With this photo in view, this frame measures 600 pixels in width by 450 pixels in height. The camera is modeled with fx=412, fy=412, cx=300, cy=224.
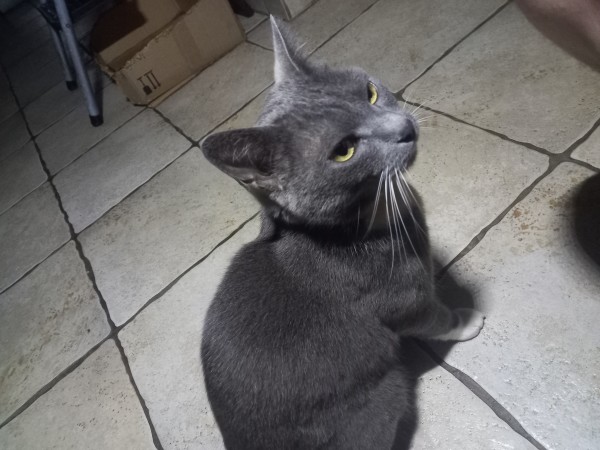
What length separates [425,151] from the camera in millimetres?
1226

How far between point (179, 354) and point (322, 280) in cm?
60

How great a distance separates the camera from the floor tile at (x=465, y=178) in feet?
3.42

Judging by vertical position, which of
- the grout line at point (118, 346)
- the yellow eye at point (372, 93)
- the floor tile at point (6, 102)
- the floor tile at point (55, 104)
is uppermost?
the yellow eye at point (372, 93)

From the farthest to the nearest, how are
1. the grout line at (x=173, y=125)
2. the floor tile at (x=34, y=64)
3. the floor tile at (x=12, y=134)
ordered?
the floor tile at (x=34, y=64)
the floor tile at (x=12, y=134)
the grout line at (x=173, y=125)

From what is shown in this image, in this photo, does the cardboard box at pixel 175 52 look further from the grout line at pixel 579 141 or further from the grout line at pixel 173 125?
the grout line at pixel 579 141

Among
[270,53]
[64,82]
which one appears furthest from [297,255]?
[64,82]

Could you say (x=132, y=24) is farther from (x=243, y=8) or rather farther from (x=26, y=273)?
(x=26, y=273)

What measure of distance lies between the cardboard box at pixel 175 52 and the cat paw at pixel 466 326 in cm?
160

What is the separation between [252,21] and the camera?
2.07m

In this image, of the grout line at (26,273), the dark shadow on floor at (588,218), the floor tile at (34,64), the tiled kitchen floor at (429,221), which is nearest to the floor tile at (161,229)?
the tiled kitchen floor at (429,221)

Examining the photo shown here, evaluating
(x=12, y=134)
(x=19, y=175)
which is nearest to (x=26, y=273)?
(x=19, y=175)

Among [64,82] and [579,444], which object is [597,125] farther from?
[64,82]

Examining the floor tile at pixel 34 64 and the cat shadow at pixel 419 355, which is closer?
the cat shadow at pixel 419 355

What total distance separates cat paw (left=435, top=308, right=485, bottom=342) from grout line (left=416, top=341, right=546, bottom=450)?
0.18ft
